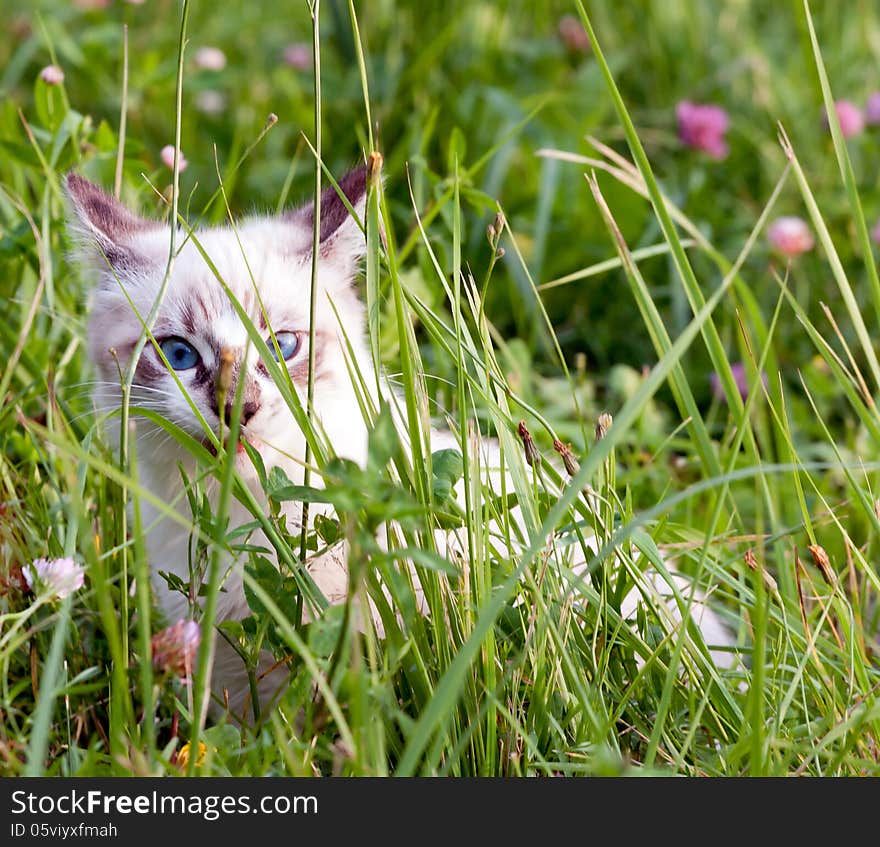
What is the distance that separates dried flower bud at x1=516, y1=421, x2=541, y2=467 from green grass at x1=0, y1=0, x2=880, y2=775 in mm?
21

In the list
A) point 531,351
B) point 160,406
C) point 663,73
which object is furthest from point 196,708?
point 663,73

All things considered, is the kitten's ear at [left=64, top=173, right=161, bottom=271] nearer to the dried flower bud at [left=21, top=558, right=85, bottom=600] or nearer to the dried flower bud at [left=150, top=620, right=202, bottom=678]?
the dried flower bud at [left=21, top=558, right=85, bottom=600]

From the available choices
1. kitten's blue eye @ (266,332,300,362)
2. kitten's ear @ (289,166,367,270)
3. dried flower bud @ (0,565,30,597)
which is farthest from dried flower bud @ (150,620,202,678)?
kitten's ear @ (289,166,367,270)

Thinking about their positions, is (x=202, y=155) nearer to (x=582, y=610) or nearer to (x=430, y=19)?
(x=430, y=19)

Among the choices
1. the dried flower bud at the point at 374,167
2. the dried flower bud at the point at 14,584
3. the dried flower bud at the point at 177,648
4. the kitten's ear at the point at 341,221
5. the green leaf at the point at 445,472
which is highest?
the kitten's ear at the point at 341,221

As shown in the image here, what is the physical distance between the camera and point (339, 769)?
1.10 metres

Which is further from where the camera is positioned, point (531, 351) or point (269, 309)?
point (531, 351)

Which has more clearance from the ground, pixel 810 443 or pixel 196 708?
pixel 810 443

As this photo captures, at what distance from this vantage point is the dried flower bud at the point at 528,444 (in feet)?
4.22

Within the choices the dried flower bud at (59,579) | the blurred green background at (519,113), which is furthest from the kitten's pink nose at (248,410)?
the blurred green background at (519,113)

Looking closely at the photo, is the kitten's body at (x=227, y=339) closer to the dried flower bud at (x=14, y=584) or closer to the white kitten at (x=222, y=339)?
the white kitten at (x=222, y=339)

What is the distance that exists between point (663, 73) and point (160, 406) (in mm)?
2508

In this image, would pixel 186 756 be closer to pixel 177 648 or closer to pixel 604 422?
pixel 177 648

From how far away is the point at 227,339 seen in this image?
1549mm
